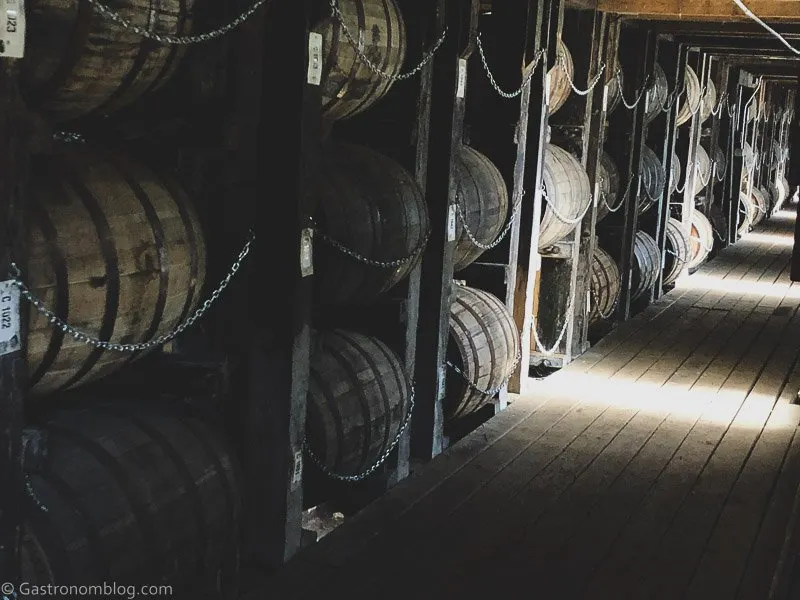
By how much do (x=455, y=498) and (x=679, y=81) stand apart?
305 inches

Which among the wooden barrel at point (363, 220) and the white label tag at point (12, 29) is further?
the wooden barrel at point (363, 220)

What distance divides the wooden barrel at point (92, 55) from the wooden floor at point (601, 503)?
6.25 feet

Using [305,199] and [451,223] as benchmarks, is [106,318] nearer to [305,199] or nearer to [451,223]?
[305,199]

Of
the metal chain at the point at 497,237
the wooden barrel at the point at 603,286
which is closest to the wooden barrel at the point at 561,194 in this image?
the metal chain at the point at 497,237

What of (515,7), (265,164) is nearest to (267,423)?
(265,164)

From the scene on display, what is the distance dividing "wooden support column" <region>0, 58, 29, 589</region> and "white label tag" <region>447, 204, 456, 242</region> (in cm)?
319

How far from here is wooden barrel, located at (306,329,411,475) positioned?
4.46 meters

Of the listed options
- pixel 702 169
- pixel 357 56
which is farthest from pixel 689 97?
pixel 357 56

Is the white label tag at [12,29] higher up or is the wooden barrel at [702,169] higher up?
the white label tag at [12,29]

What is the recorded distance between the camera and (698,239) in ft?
44.7

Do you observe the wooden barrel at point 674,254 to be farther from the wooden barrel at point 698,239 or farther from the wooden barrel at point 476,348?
the wooden barrel at point 476,348

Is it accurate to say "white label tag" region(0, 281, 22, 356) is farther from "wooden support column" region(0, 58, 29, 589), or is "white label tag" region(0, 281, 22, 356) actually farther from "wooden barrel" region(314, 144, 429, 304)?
"wooden barrel" region(314, 144, 429, 304)

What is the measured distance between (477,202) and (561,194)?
1824 millimetres

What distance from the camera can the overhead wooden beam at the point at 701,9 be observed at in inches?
321
